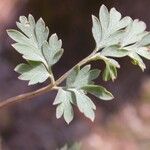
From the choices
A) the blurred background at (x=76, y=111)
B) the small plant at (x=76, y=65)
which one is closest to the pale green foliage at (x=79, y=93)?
the small plant at (x=76, y=65)

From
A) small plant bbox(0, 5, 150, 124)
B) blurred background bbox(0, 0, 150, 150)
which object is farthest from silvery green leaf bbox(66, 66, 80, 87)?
blurred background bbox(0, 0, 150, 150)

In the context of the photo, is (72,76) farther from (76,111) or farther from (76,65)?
(76,111)

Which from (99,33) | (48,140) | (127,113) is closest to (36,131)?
(48,140)

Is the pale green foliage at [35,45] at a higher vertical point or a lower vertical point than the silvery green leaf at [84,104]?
higher

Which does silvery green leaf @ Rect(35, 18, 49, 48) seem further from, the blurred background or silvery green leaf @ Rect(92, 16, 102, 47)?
the blurred background

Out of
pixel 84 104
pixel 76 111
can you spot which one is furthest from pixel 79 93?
pixel 76 111

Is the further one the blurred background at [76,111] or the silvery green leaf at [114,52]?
the blurred background at [76,111]

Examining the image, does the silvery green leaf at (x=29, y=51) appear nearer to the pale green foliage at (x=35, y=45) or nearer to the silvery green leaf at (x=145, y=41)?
the pale green foliage at (x=35, y=45)
